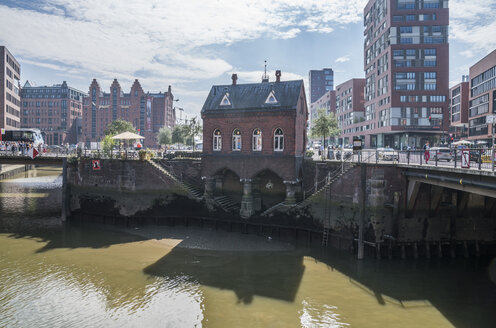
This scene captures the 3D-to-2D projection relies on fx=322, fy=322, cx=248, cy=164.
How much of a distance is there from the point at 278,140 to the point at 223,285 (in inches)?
635

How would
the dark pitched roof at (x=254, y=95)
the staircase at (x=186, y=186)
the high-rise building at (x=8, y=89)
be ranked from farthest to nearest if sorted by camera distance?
the high-rise building at (x=8, y=89)
the staircase at (x=186, y=186)
the dark pitched roof at (x=254, y=95)

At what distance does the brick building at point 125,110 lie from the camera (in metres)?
145

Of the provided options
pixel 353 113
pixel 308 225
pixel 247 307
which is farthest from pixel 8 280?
pixel 353 113

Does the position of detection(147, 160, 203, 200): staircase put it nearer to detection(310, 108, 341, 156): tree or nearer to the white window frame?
the white window frame

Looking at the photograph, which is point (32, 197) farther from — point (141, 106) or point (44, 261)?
point (141, 106)

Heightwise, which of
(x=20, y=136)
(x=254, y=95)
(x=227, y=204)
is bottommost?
(x=227, y=204)

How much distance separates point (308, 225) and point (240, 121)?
12.3 metres

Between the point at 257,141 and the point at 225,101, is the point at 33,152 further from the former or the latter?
the point at 257,141

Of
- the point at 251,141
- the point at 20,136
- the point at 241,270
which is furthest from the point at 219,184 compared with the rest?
the point at 20,136

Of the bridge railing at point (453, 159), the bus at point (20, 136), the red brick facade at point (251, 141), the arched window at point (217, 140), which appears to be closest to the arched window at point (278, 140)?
the red brick facade at point (251, 141)

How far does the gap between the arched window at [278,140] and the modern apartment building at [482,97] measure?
2268 inches

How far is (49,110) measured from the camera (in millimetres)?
149500

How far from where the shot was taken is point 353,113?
102 metres

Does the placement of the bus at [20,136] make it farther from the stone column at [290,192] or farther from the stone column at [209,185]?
the stone column at [290,192]
